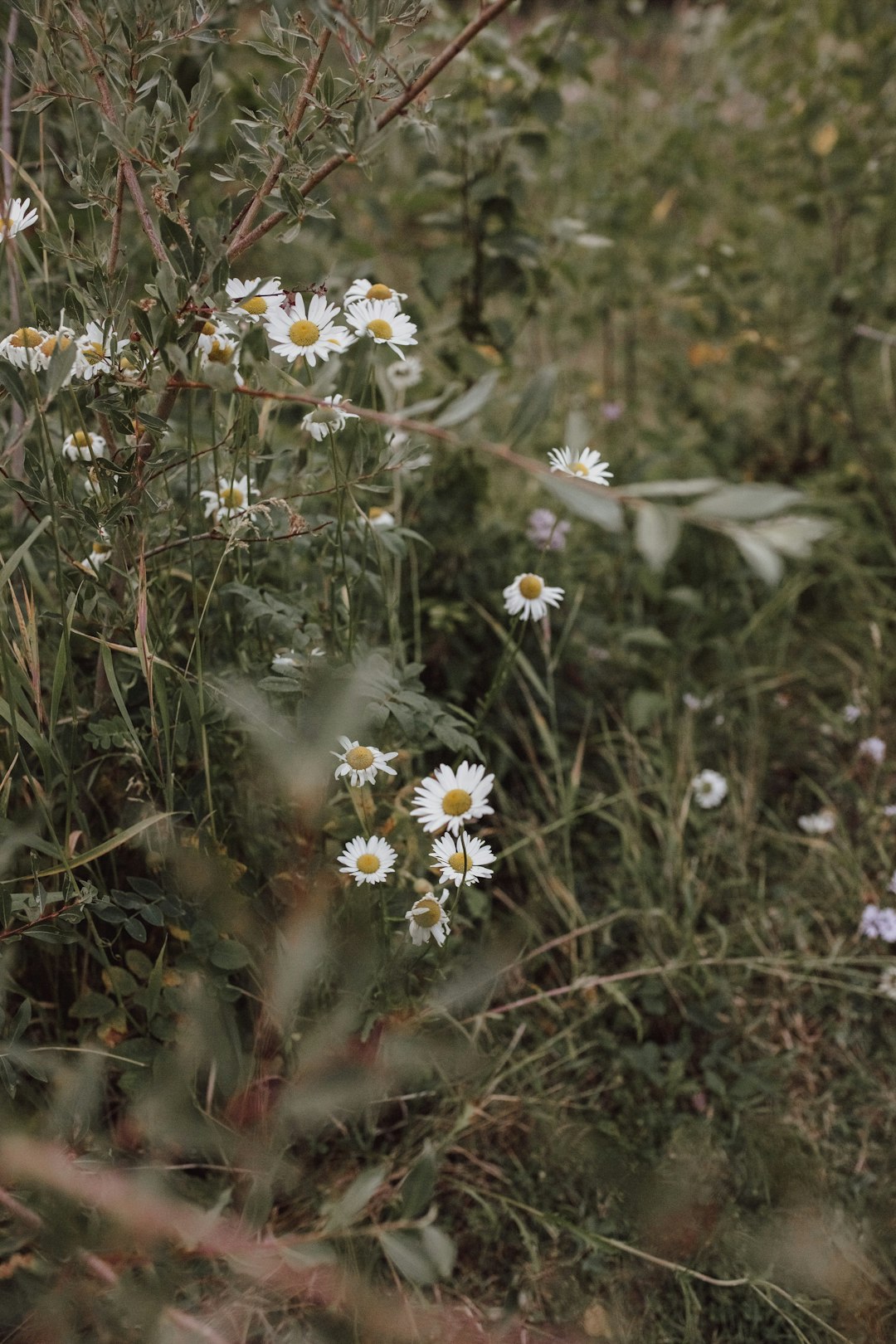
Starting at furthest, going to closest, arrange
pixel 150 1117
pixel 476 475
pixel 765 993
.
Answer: pixel 476 475
pixel 765 993
pixel 150 1117

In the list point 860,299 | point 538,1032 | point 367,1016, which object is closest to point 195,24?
point 367,1016

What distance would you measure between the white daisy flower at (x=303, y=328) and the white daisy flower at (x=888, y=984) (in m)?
1.00

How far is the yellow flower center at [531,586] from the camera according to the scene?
1.09 meters

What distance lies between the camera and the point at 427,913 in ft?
3.08

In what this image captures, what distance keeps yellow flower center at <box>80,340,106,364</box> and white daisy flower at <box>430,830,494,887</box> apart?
0.52m

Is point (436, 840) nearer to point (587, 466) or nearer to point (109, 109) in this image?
point (587, 466)

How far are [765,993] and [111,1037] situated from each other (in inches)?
33.5

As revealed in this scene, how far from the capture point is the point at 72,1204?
807 millimetres

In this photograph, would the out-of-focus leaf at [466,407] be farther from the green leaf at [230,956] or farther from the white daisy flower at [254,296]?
the green leaf at [230,956]

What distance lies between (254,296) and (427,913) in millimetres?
587

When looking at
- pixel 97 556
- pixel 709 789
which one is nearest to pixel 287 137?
pixel 97 556

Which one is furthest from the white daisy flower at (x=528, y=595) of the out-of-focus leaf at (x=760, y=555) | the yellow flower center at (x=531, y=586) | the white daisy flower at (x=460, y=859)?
the out-of-focus leaf at (x=760, y=555)

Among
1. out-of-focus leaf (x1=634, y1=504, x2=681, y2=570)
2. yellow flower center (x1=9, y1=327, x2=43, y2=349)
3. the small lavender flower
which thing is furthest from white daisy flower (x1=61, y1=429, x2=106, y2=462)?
the small lavender flower

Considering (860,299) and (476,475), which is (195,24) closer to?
(476,475)
